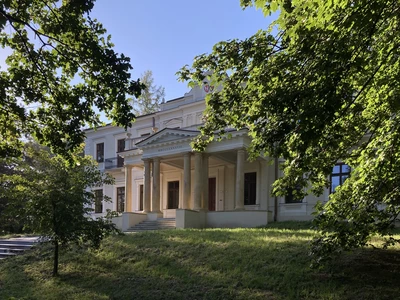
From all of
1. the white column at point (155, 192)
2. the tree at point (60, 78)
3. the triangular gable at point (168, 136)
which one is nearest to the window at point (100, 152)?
the triangular gable at point (168, 136)

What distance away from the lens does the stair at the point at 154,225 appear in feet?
66.8

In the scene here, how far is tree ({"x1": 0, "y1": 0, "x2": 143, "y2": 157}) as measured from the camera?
6445mm

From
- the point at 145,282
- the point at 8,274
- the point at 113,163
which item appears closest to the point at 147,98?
the point at 113,163

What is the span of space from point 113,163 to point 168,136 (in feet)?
36.4

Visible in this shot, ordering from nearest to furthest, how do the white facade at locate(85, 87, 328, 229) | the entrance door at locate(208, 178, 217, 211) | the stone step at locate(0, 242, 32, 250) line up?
1. the stone step at locate(0, 242, 32, 250)
2. the white facade at locate(85, 87, 328, 229)
3. the entrance door at locate(208, 178, 217, 211)

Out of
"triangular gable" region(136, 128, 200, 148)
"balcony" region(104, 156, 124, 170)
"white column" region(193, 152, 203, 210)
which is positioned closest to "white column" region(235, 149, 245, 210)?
"white column" region(193, 152, 203, 210)

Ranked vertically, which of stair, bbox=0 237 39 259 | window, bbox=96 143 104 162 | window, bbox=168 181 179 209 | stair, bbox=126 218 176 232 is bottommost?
stair, bbox=0 237 39 259

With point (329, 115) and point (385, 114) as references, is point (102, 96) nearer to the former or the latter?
point (329, 115)

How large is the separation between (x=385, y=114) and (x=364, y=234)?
2359 millimetres

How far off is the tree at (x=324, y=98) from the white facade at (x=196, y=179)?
11507 mm

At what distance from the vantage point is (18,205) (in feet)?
36.7

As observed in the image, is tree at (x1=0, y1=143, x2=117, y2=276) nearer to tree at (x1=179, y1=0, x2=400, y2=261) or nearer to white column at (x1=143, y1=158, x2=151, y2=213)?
tree at (x1=179, y1=0, x2=400, y2=261)

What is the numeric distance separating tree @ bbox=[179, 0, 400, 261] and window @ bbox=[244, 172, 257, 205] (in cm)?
1517

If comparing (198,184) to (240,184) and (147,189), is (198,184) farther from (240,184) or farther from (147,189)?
(147,189)
